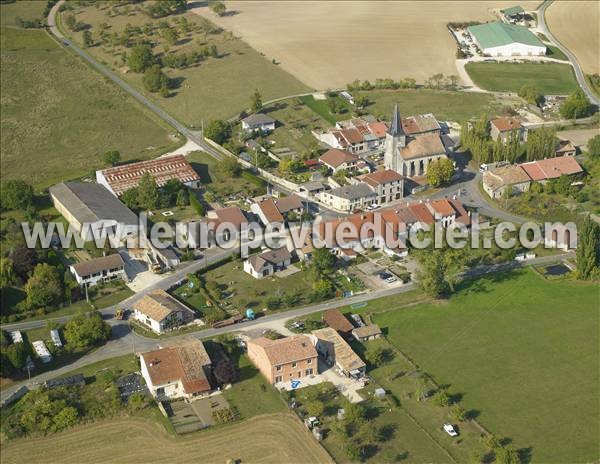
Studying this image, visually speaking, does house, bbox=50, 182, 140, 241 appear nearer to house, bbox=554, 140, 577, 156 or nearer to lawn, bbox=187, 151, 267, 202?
lawn, bbox=187, 151, 267, 202

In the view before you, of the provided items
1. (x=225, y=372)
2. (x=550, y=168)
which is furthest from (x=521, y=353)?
(x=550, y=168)

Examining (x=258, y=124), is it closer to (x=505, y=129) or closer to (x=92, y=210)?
(x=92, y=210)

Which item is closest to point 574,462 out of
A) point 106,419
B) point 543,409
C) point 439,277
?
point 543,409

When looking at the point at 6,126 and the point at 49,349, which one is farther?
the point at 6,126

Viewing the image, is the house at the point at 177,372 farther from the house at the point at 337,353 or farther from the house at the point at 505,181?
the house at the point at 505,181

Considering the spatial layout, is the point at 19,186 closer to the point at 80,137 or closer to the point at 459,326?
the point at 80,137

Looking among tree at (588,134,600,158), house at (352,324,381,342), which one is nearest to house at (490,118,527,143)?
tree at (588,134,600,158)
